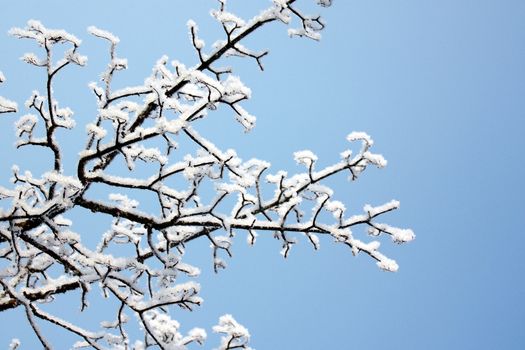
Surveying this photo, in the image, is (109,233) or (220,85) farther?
(109,233)

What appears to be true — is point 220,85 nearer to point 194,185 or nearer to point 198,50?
point 198,50

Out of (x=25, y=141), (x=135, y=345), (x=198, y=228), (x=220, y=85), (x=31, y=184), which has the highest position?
(x=220, y=85)

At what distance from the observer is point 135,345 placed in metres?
3.77

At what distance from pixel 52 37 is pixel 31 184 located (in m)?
0.97

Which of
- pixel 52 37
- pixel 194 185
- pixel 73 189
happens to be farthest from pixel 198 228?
pixel 52 37

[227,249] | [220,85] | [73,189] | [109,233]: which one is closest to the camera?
[220,85]

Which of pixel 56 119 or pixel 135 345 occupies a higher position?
pixel 56 119

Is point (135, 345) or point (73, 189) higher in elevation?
point (73, 189)

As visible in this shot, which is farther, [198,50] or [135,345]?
[135,345]

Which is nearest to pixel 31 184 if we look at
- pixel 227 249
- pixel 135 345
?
pixel 227 249

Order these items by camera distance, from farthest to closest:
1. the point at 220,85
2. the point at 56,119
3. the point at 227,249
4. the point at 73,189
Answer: the point at 227,249 < the point at 56,119 < the point at 73,189 < the point at 220,85

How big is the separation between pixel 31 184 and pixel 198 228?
1162 millimetres

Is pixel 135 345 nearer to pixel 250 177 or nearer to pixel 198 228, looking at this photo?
pixel 198 228

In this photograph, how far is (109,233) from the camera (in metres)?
4.03
